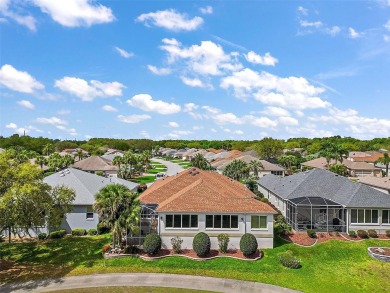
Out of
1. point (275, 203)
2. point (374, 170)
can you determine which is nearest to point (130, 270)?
point (275, 203)

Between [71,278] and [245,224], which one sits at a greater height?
[245,224]

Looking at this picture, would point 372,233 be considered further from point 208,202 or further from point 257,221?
point 208,202

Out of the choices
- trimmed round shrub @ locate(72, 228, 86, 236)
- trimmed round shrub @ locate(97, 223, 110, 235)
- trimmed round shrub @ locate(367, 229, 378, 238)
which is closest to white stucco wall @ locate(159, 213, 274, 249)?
trimmed round shrub @ locate(97, 223, 110, 235)

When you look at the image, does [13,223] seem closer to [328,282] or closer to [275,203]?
[328,282]

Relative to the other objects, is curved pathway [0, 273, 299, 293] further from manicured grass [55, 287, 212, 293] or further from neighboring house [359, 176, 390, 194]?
neighboring house [359, 176, 390, 194]

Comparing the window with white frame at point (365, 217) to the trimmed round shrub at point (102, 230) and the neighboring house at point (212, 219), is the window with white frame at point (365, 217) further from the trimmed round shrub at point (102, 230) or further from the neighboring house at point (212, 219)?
the trimmed round shrub at point (102, 230)

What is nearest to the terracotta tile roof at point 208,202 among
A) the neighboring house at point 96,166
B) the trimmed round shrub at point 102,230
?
the trimmed round shrub at point 102,230

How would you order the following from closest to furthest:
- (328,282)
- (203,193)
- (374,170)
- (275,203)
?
1. (328,282)
2. (203,193)
3. (275,203)
4. (374,170)
